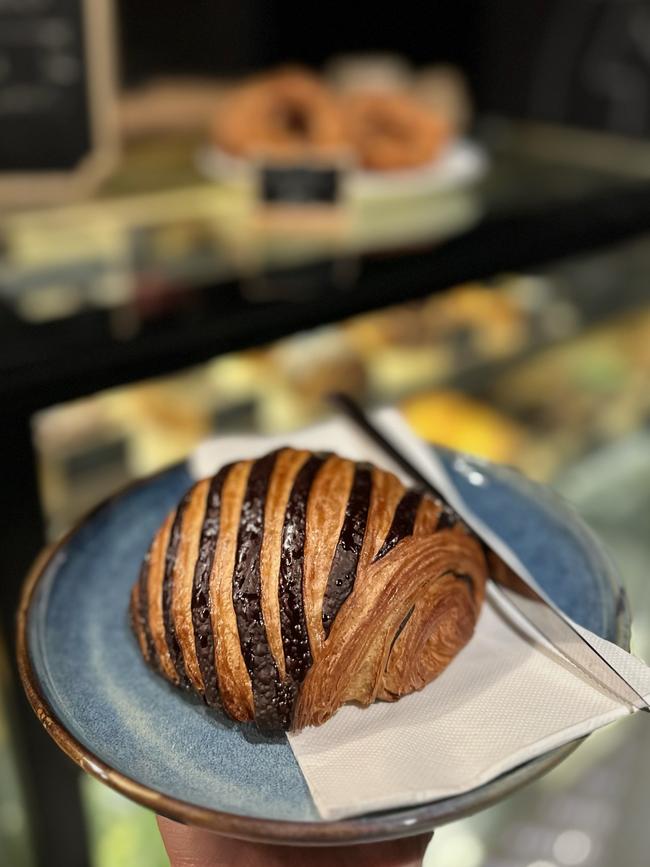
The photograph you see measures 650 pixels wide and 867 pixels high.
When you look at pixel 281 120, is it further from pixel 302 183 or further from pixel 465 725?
pixel 465 725

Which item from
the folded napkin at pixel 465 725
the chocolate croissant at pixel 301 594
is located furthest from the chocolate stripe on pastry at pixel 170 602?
the folded napkin at pixel 465 725

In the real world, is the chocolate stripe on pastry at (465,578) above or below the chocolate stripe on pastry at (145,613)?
above

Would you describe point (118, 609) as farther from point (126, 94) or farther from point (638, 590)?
point (126, 94)

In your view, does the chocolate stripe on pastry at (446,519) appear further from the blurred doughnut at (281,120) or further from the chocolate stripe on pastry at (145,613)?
the blurred doughnut at (281,120)

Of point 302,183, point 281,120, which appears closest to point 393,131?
point 281,120

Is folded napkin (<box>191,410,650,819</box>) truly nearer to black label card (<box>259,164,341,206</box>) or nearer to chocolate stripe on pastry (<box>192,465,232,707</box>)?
chocolate stripe on pastry (<box>192,465,232,707</box>)

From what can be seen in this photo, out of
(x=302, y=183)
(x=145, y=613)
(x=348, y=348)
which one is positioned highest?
(x=302, y=183)

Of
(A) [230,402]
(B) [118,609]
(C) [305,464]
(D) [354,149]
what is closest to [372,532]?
(C) [305,464]
